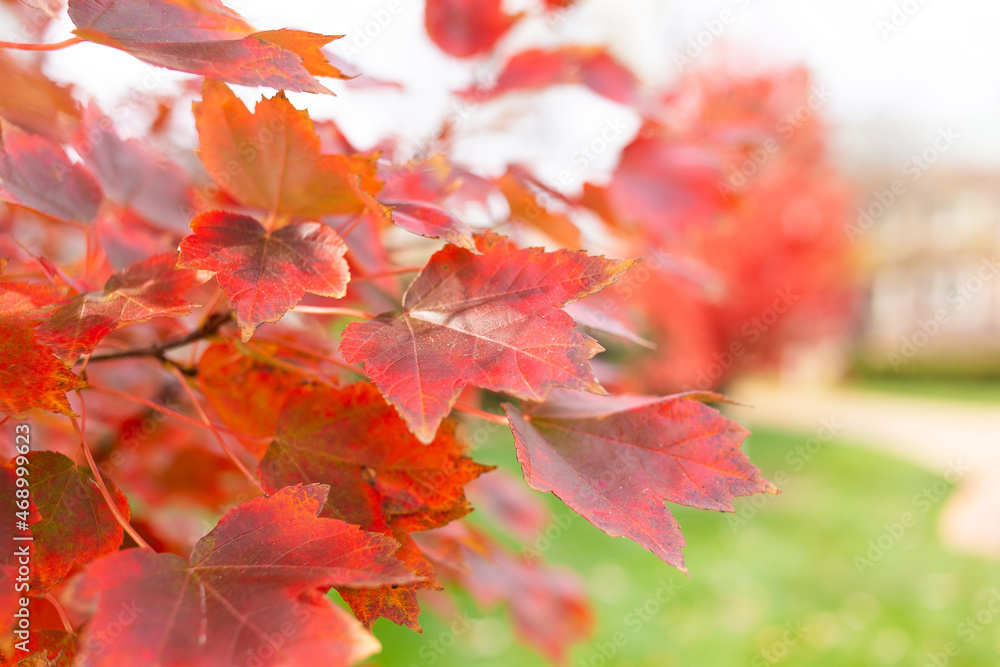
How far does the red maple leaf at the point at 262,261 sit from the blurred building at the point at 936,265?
62.5 ft

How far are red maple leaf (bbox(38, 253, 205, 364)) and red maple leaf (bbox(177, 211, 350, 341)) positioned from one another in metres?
0.03

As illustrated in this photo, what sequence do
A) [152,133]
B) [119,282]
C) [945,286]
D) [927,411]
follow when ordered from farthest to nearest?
[945,286]
[927,411]
[152,133]
[119,282]

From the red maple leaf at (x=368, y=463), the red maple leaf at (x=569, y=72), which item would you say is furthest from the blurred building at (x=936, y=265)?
the red maple leaf at (x=368, y=463)

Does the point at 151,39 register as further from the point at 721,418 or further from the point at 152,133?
the point at 152,133

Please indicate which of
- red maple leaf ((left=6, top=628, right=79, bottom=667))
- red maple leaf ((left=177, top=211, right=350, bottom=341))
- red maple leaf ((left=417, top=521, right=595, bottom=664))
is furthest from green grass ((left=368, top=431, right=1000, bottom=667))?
red maple leaf ((left=177, top=211, right=350, bottom=341))

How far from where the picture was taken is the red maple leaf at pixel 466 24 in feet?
3.29

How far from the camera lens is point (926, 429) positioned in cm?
909

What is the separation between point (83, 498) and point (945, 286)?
2247 centimetres

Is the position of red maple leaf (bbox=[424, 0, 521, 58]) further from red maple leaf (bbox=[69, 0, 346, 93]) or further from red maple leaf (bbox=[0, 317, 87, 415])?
red maple leaf (bbox=[0, 317, 87, 415])

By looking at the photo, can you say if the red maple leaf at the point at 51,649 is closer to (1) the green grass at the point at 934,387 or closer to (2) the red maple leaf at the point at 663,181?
(2) the red maple leaf at the point at 663,181

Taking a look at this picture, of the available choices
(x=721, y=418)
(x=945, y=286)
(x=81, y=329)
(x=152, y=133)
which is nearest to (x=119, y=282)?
(x=81, y=329)

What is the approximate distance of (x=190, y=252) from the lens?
0.41 meters

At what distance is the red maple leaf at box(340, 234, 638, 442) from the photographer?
387mm

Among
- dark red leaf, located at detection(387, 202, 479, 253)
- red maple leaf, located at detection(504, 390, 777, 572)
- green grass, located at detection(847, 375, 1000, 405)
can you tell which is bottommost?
green grass, located at detection(847, 375, 1000, 405)
